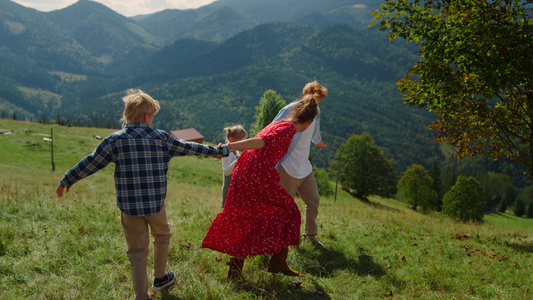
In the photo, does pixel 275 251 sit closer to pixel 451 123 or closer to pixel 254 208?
pixel 254 208

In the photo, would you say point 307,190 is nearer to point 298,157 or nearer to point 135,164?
point 298,157

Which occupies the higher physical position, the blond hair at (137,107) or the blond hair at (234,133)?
the blond hair at (137,107)

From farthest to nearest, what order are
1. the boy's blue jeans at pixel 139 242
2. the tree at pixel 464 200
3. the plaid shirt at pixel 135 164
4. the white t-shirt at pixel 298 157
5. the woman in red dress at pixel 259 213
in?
the tree at pixel 464 200, the white t-shirt at pixel 298 157, the woman in red dress at pixel 259 213, the boy's blue jeans at pixel 139 242, the plaid shirt at pixel 135 164

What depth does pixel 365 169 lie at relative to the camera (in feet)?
193

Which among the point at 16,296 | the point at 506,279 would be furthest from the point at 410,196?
the point at 16,296

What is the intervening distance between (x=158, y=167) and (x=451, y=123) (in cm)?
836

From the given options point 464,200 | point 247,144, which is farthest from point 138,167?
point 464,200

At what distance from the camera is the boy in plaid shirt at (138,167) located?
145 inches

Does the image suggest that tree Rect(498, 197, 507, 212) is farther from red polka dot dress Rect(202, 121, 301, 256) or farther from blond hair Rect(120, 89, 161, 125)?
blond hair Rect(120, 89, 161, 125)

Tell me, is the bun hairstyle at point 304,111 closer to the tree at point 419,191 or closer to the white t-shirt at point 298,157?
the white t-shirt at point 298,157

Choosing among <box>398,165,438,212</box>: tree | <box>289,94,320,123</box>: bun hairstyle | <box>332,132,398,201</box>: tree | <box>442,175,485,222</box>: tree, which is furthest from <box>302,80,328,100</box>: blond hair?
<box>398,165,438,212</box>: tree

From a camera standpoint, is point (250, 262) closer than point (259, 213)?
No

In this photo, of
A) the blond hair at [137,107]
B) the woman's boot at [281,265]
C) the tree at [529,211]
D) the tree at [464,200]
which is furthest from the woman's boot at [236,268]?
the tree at [529,211]

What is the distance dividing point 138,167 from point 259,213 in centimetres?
169
